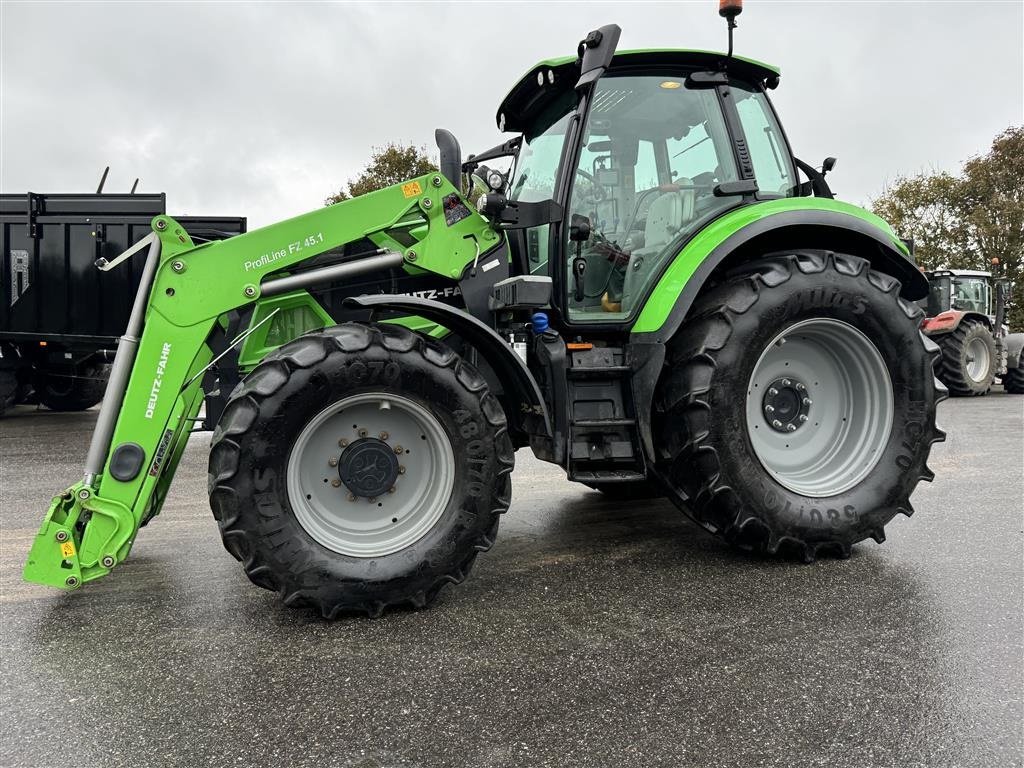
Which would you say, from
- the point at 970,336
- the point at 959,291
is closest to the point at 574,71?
the point at 970,336

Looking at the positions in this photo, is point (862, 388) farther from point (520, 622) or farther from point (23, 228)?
point (23, 228)

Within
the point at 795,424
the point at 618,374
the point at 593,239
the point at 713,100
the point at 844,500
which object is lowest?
the point at 844,500

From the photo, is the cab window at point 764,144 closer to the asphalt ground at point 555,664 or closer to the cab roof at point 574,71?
the cab roof at point 574,71

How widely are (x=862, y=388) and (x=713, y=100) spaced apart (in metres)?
1.75

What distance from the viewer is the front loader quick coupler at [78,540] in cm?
282

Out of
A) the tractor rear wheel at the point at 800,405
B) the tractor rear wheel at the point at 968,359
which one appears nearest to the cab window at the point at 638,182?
the tractor rear wheel at the point at 800,405

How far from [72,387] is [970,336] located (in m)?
15.5

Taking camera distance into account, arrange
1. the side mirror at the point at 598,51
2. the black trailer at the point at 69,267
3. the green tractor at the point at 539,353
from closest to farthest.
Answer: the green tractor at the point at 539,353, the side mirror at the point at 598,51, the black trailer at the point at 69,267

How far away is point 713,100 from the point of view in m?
3.90

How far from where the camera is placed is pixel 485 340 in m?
3.21

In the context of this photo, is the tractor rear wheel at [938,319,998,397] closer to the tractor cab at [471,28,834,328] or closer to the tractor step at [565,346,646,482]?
the tractor cab at [471,28,834,328]

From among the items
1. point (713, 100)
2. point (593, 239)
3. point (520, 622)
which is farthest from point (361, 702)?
point (713, 100)

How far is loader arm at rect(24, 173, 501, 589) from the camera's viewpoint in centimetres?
287

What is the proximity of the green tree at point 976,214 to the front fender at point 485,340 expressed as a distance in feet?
87.7
